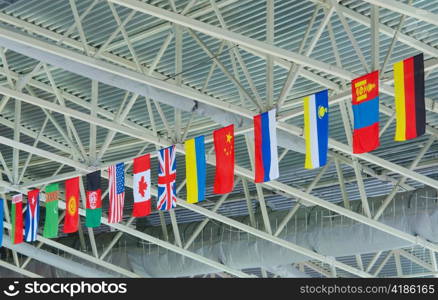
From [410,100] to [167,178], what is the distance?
7.26 metres

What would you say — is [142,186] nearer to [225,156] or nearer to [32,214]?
[225,156]

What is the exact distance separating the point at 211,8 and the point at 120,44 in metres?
2.95

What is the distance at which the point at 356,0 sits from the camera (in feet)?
61.3

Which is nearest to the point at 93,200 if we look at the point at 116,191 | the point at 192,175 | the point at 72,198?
the point at 72,198

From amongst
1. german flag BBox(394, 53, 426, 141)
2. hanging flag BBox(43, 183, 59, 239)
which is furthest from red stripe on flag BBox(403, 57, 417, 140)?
hanging flag BBox(43, 183, 59, 239)

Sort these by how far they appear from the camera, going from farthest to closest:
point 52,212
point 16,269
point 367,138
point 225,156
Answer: point 16,269
point 52,212
point 225,156
point 367,138

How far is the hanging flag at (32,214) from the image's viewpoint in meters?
26.1

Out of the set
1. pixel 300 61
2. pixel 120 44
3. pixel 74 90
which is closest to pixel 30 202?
pixel 74 90

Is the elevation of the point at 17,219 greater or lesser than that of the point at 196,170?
greater

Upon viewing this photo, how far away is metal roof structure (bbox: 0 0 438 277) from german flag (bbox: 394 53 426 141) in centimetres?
81

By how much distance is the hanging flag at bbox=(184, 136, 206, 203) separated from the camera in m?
20.5

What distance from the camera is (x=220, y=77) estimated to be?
72.9ft

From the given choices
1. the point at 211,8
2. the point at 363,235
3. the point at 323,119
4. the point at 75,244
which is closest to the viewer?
the point at 323,119

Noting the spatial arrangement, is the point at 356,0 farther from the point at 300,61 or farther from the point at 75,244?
the point at 75,244
